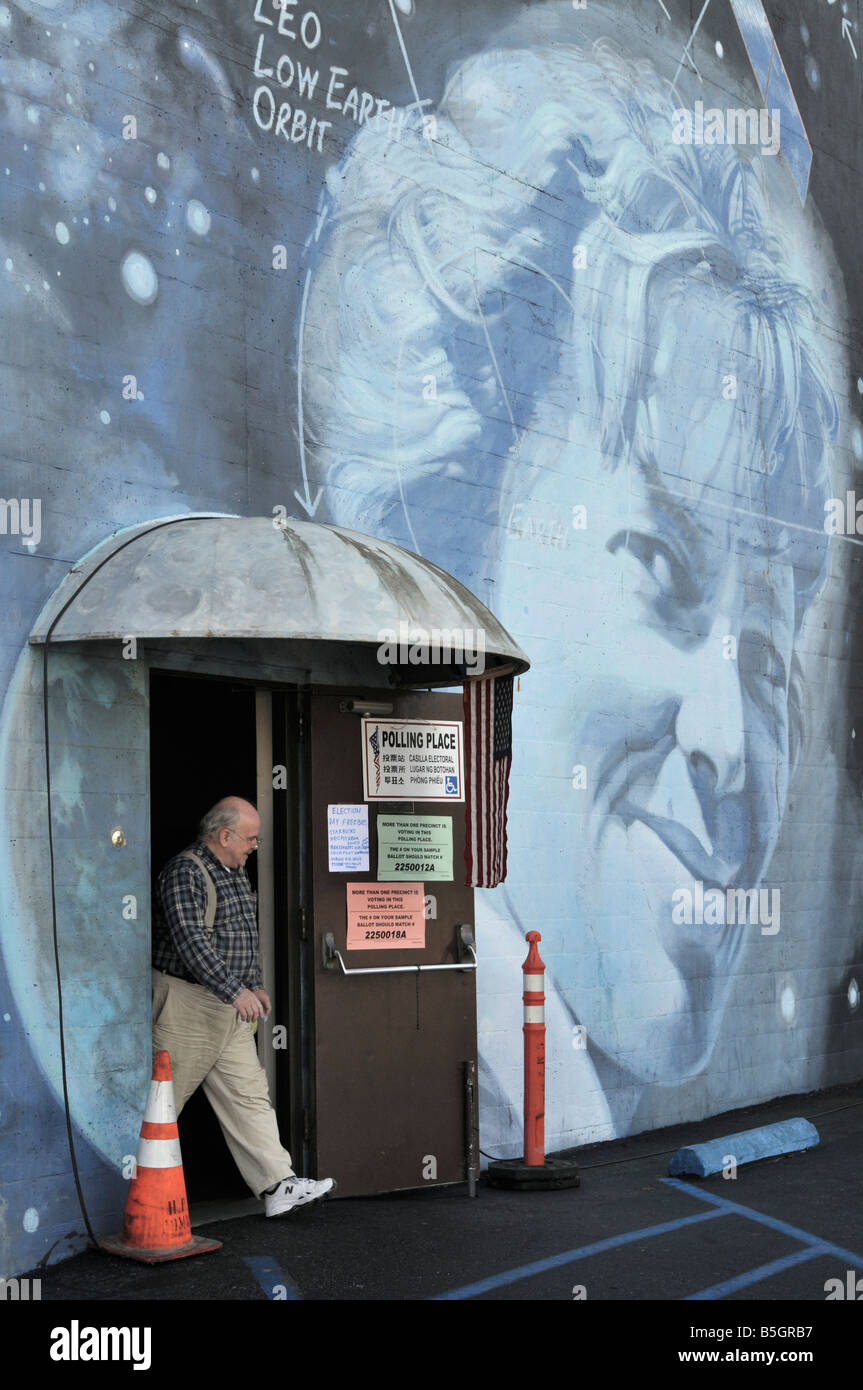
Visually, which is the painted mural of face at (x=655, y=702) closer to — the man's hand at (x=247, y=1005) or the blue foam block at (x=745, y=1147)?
the blue foam block at (x=745, y=1147)

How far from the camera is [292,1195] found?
25.1 ft

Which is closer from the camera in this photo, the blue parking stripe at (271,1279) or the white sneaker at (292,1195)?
the blue parking stripe at (271,1279)

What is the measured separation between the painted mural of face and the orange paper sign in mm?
1083

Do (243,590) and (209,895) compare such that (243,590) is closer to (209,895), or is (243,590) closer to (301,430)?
(209,895)

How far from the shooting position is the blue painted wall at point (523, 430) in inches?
286

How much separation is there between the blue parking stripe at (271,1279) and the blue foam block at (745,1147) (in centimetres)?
300

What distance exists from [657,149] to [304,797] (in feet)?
20.0

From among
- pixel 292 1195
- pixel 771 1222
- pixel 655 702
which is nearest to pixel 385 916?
pixel 292 1195

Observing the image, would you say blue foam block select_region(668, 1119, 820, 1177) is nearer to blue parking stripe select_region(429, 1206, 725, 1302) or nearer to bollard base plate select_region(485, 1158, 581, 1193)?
bollard base plate select_region(485, 1158, 581, 1193)

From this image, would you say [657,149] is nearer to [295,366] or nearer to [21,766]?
[295,366]

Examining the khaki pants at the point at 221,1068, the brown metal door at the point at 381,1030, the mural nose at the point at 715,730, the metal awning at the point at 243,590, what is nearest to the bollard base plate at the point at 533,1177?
the brown metal door at the point at 381,1030

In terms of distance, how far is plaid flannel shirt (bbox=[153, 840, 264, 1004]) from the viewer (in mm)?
7523

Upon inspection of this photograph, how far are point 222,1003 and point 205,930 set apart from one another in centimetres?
40

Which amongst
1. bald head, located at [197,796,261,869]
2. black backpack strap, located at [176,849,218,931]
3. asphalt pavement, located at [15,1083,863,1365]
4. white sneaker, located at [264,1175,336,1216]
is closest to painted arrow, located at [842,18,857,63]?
asphalt pavement, located at [15,1083,863,1365]
